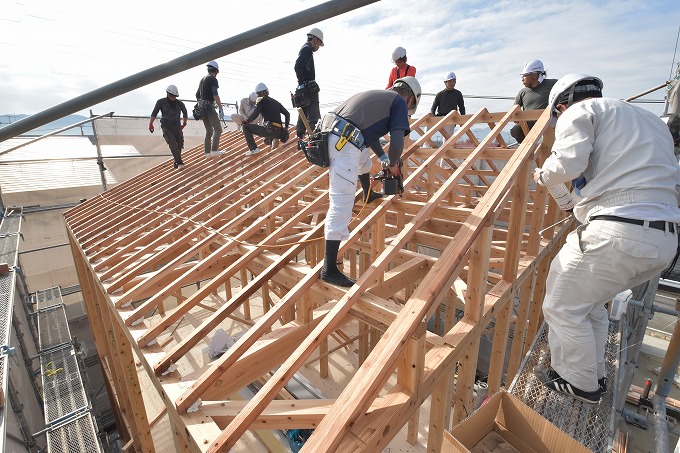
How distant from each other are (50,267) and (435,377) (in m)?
10.1

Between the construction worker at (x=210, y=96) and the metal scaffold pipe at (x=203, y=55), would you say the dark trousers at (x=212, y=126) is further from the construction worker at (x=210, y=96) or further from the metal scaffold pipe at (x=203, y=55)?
the metal scaffold pipe at (x=203, y=55)

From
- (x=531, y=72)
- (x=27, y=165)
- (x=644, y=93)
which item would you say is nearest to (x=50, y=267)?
(x=27, y=165)

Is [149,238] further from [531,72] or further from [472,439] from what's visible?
[531,72]

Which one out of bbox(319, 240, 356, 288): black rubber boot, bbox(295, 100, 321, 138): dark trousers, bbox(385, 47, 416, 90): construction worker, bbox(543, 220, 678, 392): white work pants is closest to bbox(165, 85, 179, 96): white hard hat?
bbox(295, 100, 321, 138): dark trousers

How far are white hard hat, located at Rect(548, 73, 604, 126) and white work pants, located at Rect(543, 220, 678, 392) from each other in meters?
0.96

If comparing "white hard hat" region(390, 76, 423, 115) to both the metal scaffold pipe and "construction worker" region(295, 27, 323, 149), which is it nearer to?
the metal scaffold pipe

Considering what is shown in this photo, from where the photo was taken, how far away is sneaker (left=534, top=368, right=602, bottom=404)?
90.1 inches

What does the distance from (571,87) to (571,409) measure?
2247 millimetres

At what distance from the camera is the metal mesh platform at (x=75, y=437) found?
397 cm

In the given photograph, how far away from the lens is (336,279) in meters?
2.48

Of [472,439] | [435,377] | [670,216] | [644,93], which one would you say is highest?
[644,93]

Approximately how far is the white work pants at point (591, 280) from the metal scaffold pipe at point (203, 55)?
206 cm

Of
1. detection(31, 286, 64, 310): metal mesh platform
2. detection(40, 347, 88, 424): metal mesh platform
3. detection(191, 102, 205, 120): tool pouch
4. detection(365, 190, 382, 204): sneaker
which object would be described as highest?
detection(191, 102, 205, 120): tool pouch

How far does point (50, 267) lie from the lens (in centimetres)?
848
